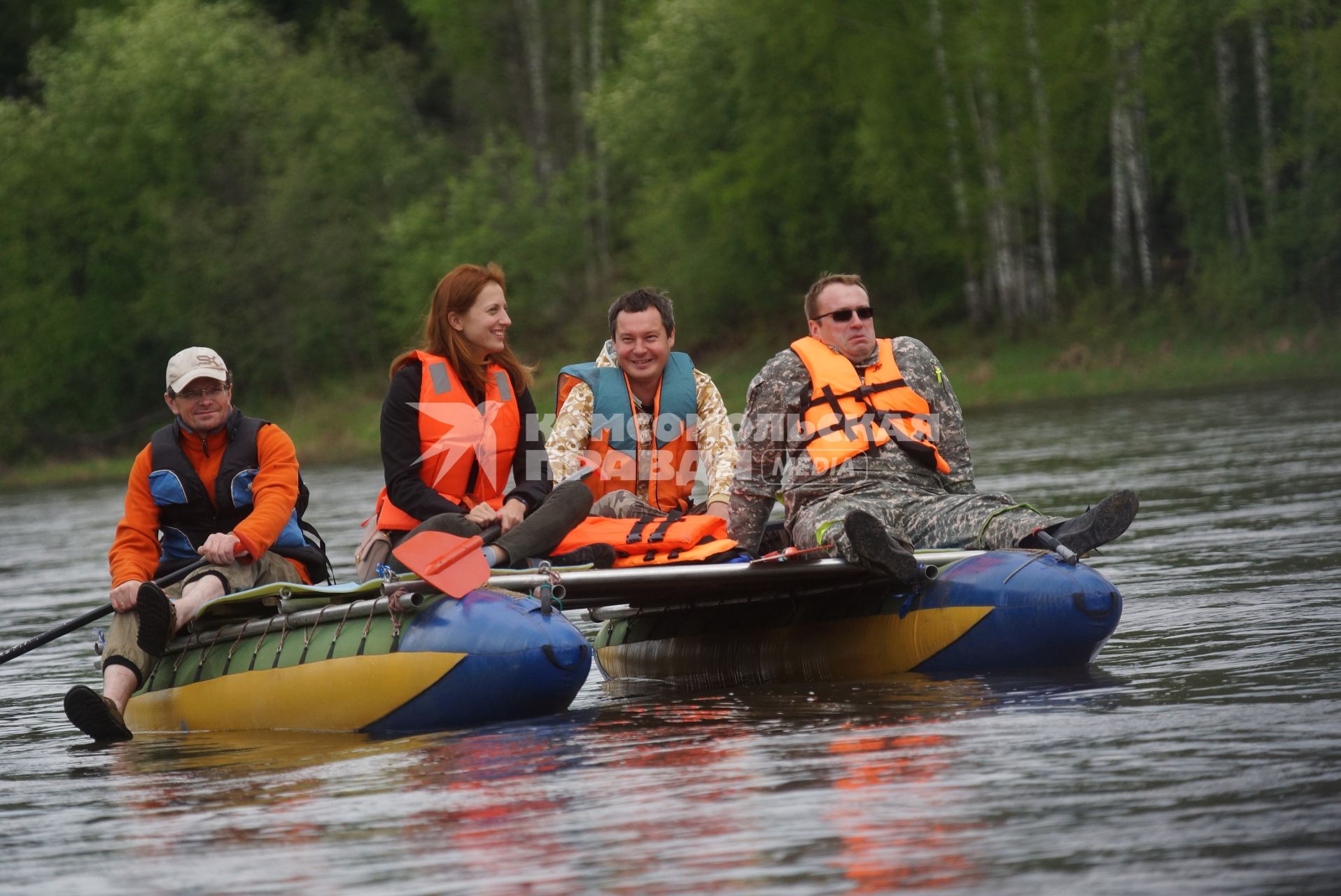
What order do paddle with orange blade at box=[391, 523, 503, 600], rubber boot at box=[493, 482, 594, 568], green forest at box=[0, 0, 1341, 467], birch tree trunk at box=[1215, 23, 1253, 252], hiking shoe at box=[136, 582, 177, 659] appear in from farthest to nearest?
green forest at box=[0, 0, 1341, 467], birch tree trunk at box=[1215, 23, 1253, 252], hiking shoe at box=[136, 582, 177, 659], rubber boot at box=[493, 482, 594, 568], paddle with orange blade at box=[391, 523, 503, 600]

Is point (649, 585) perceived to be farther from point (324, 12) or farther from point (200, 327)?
point (324, 12)

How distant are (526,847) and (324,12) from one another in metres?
39.1

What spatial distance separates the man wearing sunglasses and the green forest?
65.4 ft

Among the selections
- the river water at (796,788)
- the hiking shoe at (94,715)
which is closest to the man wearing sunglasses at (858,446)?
the river water at (796,788)

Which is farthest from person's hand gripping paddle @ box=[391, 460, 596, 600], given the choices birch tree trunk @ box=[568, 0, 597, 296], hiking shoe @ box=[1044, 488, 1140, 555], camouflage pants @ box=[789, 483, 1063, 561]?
birch tree trunk @ box=[568, 0, 597, 296]

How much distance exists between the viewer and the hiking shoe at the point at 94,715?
680 cm

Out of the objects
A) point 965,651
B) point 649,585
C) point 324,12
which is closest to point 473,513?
point 649,585

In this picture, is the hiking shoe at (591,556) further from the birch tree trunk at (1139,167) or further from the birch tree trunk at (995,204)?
the birch tree trunk at (995,204)

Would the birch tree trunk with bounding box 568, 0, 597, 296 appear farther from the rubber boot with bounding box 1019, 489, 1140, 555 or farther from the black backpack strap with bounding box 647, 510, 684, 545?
the rubber boot with bounding box 1019, 489, 1140, 555

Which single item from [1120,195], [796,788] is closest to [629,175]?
[1120,195]

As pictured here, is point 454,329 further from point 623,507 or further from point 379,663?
point 379,663

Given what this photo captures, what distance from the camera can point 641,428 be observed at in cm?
723

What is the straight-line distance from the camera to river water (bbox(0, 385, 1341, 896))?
4.20 meters

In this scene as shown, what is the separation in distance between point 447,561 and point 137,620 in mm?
1431
